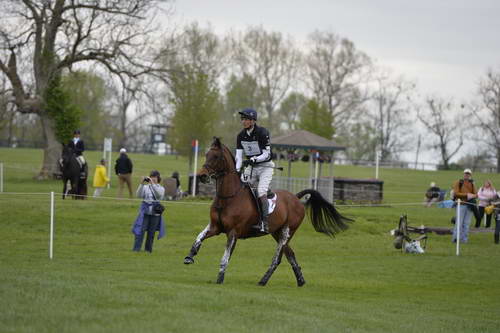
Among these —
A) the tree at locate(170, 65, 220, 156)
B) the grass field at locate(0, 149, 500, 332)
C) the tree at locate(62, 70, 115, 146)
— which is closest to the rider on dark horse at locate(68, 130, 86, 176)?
the grass field at locate(0, 149, 500, 332)

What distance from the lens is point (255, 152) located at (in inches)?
499

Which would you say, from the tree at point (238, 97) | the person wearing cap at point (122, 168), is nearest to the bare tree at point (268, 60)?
the tree at point (238, 97)

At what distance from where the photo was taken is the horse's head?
39.0ft

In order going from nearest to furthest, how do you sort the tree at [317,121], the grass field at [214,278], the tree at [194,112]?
the grass field at [214,278] → the tree at [194,112] → the tree at [317,121]

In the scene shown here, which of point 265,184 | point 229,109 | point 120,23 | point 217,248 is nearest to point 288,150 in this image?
point 120,23

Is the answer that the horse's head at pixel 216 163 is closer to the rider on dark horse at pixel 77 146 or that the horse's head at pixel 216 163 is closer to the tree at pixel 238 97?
the rider on dark horse at pixel 77 146

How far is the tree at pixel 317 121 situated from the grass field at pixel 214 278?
29.8 metres

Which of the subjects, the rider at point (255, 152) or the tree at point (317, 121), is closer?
the rider at point (255, 152)

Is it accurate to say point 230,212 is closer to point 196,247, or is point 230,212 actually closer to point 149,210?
point 196,247

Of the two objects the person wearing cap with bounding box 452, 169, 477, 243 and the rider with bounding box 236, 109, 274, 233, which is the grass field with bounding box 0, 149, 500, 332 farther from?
the rider with bounding box 236, 109, 274, 233

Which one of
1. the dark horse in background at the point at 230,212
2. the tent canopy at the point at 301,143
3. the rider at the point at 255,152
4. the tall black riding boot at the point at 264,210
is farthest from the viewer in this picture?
the tent canopy at the point at 301,143

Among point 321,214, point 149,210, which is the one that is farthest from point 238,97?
point 321,214

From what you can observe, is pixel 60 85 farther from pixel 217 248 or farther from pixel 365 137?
pixel 365 137

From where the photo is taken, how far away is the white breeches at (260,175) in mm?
12805
